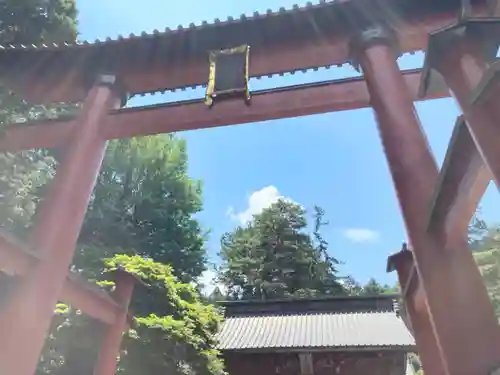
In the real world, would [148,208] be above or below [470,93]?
above

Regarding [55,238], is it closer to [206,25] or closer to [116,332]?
[116,332]

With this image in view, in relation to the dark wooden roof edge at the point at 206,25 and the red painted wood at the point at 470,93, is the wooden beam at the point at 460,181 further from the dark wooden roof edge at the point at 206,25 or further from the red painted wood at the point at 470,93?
the dark wooden roof edge at the point at 206,25

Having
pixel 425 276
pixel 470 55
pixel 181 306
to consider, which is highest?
pixel 181 306

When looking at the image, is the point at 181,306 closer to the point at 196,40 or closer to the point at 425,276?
the point at 196,40

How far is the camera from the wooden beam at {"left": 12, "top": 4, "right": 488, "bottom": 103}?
17.3 feet

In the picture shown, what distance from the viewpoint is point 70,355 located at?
20.8ft

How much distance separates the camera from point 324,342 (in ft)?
34.6

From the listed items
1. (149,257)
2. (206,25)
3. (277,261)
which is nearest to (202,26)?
(206,25)

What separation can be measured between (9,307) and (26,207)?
698 cm

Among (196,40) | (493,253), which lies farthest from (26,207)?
(493,253)

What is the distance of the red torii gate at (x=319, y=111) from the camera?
2.73 meters

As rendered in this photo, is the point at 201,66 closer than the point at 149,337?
Yes

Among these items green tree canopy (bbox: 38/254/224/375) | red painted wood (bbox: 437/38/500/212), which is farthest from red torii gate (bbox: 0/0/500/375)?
green tree canopy (bbox: 38/254/224/375)

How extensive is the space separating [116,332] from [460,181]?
418 cm
